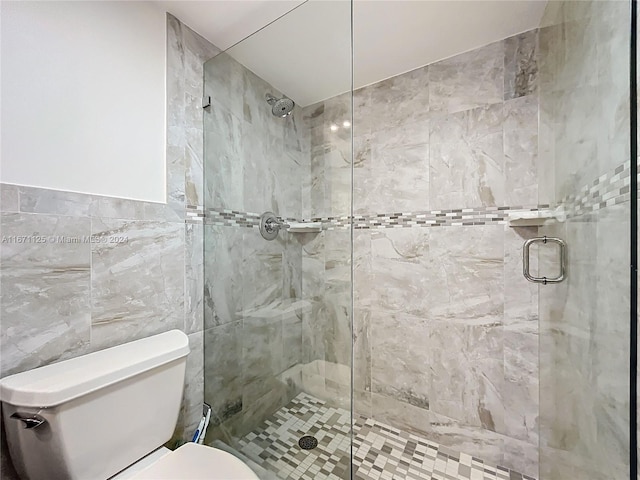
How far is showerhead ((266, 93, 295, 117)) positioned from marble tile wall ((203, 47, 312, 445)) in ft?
0.08

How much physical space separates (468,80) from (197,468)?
7.06 feet

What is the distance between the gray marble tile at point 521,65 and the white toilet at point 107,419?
198 centimetres

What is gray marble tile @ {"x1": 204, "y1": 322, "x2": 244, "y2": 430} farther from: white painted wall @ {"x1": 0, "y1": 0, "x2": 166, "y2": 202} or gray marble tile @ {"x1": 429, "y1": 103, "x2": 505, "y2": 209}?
gray marble tile @ {"x1": 429, "y1": 103, "x2": 505, "y2": 209}

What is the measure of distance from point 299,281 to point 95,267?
0.74m

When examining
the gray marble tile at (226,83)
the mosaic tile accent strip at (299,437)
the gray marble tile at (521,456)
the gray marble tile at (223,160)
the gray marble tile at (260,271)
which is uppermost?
the gray marble tile at (226,83)

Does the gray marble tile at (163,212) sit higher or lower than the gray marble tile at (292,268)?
higher

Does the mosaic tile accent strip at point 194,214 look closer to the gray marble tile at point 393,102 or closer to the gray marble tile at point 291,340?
the gray marble tile at point 291,340

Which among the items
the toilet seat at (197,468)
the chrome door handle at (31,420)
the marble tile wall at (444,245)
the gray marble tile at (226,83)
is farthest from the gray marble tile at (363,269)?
the chrome door handle at (31,420)

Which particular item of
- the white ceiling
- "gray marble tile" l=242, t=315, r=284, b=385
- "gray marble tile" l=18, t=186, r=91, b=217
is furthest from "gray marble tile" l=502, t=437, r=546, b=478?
"gray marble tile" l=18, t=186, r=91, b=217

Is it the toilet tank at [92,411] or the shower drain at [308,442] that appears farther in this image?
the shower drain at [308,442]

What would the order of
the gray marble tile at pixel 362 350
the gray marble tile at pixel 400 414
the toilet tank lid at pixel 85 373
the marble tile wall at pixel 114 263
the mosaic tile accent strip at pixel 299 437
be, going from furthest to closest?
the gray marble tile at pixel 362 350, the gray marble tile at pixel 400 414, the mosaic tile accent strip at pixel 299 437, the marble tile wall at pixel 114 263, the toilet tank lid at pixel 85 373

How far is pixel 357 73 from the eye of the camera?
69.0 inches

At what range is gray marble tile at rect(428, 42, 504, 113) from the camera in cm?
149

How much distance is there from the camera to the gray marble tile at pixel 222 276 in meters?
1.35
